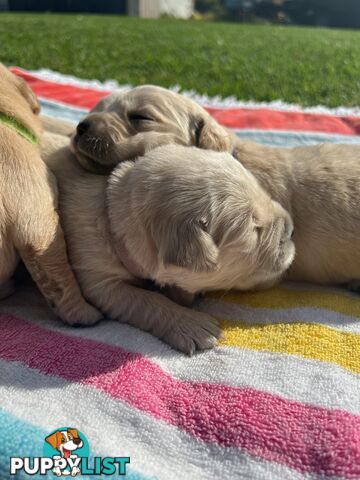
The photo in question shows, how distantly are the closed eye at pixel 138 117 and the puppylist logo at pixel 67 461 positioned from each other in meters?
2.19

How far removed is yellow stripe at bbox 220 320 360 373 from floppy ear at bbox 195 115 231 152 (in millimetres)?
1316

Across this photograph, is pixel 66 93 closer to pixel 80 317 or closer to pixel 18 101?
pixel 18 101

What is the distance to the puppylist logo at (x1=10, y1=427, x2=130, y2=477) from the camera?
73.2 inches

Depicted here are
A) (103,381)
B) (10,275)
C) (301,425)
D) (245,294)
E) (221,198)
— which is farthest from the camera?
(245,294)

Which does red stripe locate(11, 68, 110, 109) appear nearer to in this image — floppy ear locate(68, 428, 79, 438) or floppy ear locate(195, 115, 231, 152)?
floppy ear locate(195, 115, 231, 152)

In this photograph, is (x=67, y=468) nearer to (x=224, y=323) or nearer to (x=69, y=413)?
(x=69, y=413)

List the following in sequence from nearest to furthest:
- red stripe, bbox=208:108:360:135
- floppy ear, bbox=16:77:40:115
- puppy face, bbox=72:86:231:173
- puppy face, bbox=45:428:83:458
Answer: puppy face, bbox=45:428:83:458
puppy face, bbox=72:86:231:173
floppy ear, bbox=16:77:40:115
red stripe, bbox=208:108:360:135

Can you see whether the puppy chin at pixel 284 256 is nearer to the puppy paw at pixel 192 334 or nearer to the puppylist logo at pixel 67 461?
Result: the puppy paw at pixel 192 334

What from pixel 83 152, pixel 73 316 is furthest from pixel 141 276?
pixel 83 152

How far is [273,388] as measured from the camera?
2.36 meters

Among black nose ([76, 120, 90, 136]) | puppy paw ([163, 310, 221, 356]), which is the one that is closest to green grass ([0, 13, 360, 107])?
black nose ([76, 120, 90, 136])

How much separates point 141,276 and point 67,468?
4.18 feet

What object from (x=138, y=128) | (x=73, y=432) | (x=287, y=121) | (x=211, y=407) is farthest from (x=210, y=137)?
(x=73, y=432)

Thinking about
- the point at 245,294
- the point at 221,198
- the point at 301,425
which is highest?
the point at 221,198
